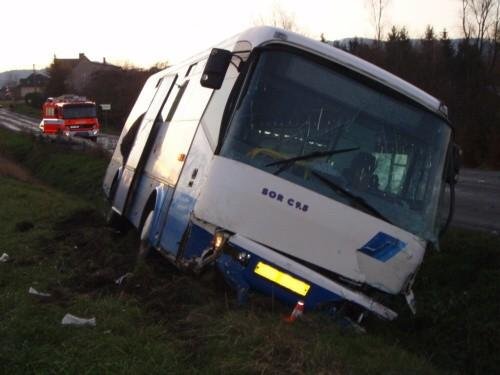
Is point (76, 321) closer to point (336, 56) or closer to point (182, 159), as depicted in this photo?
point (182, 159)

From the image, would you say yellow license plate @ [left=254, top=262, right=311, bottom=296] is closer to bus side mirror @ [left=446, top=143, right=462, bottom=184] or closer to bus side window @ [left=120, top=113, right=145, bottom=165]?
bus side mirror @ [left=446, top=143, right=462, bottom=184]

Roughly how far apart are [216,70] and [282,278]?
2.02 m

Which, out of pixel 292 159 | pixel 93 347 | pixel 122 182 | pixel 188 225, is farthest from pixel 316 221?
pixel 122 182

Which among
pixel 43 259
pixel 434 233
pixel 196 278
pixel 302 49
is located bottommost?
pixel 43 259

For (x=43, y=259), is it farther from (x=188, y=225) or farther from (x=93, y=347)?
(x=93, y=347)

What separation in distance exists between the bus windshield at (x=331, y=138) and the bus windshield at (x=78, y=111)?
3664cm

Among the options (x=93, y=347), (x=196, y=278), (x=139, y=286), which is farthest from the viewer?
(x=139, y=286)

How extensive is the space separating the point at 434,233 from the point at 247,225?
1840 mm

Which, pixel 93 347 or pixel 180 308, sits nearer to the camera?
pixel 93 347

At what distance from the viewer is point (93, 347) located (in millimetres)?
5055

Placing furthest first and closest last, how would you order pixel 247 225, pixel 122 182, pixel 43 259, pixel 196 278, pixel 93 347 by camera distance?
pixel 122 182 → pixel 43 259 → pixel 196 278 → pixel 247 225 → pixel 93 347

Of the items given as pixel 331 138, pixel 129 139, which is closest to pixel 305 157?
pixel 331 138

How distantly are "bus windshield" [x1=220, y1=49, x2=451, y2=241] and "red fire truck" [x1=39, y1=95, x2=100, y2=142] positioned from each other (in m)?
35.5

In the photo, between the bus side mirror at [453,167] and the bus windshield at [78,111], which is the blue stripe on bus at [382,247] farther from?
the bus windshield at [78,111]
